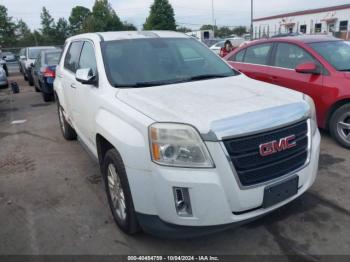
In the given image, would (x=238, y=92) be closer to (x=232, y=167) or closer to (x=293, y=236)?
(x=232, y=167)

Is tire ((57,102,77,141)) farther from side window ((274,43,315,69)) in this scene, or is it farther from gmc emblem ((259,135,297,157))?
gmc emblem ((259,135,297,157))

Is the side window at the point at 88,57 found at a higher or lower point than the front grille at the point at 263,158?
higher

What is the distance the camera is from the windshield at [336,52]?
16.9 ft

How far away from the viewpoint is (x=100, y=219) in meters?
3.40

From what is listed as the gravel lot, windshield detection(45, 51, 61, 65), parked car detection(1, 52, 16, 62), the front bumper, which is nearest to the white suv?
the front bumper

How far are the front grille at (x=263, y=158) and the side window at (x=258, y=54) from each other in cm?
368

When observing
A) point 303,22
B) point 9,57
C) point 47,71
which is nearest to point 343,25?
point 303,22

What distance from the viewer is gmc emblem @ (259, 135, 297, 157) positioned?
8.21ft

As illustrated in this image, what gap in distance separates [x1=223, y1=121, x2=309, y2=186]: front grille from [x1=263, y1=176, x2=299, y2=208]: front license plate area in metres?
0.07

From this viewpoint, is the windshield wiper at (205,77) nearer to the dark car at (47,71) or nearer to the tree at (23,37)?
the dark car at (47,71)

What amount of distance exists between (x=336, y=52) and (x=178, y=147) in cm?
421

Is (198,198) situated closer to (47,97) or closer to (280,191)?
(280,191)

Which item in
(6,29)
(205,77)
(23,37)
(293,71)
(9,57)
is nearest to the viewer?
(205,77)

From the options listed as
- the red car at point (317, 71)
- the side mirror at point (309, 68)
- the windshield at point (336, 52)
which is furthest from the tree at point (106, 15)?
the side mirror at point (309, 68)
